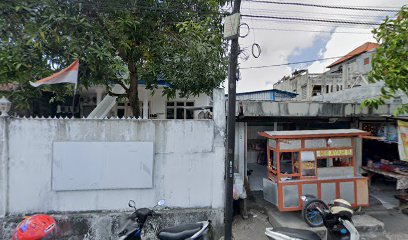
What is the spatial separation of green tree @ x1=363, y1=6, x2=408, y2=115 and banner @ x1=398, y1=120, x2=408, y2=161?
3.26 m

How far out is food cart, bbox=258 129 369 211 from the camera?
217 inches

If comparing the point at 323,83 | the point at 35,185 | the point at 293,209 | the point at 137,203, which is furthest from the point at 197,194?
the point at 323,83

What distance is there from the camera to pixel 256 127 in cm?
923

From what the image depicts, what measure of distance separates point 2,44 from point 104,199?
3.58 m

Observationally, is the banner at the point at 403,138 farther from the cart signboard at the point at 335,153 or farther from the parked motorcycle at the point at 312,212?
Result: the parked motorcycle at the point at 312,212

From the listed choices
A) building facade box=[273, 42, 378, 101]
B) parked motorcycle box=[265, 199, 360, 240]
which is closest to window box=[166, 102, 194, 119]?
parked motorcycle box=[265, 199, 360, 240]

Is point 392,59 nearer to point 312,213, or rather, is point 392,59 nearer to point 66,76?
point 312,213

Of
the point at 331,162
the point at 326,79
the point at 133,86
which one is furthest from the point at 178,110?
the point at 326,79

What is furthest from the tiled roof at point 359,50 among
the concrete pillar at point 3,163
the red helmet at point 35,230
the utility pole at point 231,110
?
the red helmet at point 35,230

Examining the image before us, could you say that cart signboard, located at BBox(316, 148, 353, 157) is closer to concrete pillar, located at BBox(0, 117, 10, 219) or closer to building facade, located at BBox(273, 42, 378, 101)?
concrete pillar, located at BBox(0, 117, 10, 219)

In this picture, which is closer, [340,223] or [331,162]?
[340,223]

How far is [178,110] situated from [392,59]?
753cm

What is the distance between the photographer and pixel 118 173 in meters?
4.75

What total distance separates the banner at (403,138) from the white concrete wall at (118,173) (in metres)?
5.01
